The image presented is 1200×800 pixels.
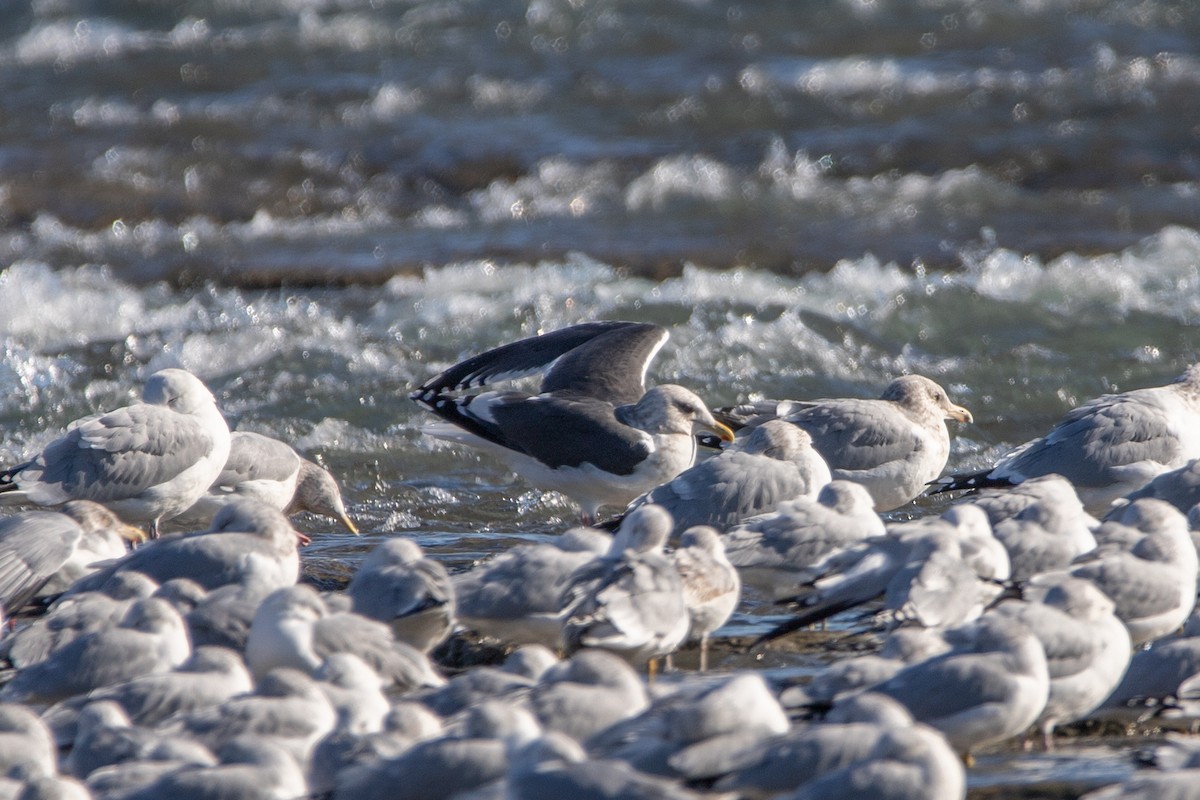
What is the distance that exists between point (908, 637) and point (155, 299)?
10.1 metres

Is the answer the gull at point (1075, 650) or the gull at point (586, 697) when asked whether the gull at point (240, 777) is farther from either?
the gull at point (1075, 650)

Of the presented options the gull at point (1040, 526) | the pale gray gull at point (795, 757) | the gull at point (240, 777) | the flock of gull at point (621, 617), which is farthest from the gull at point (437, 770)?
the gull at point (1040, 526)

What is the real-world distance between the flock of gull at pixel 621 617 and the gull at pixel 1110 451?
0.01m

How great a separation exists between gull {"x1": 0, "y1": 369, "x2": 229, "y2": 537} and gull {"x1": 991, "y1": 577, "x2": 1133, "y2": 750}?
12.2ft

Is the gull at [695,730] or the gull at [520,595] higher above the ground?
the gull at [695,730]

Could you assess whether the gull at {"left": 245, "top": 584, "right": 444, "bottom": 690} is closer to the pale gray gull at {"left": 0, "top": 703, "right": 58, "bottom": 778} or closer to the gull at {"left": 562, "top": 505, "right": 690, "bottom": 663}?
the gull at {"left": 562, "top": 505, "right": 690, "bottom": 663}

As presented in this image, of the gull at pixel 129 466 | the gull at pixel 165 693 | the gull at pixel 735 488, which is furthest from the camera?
the gull at pixel 129 466

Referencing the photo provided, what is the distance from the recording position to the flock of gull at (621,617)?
3.93 metres

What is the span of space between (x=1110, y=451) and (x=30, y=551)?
442 centimetres

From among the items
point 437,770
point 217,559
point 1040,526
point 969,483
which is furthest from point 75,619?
point 969,483

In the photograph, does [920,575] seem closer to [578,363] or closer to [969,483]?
[969,483]

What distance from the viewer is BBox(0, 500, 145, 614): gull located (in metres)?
5.96

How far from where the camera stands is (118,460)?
23.5 feet

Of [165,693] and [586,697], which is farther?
[165,693]
